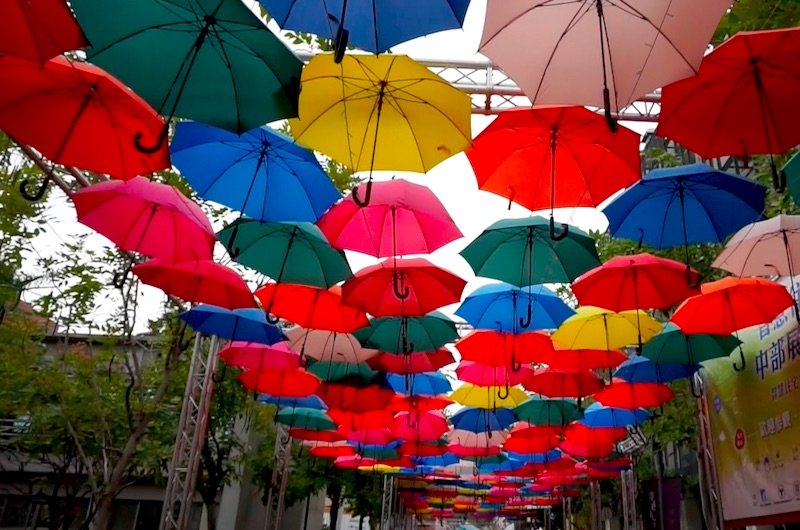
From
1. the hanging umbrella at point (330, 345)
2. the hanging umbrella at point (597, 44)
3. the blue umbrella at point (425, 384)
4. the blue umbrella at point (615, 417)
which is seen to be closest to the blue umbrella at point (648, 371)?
the blue umbrella at point (615, 417)

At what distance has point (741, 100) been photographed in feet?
12.6

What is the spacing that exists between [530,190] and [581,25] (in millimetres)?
1669

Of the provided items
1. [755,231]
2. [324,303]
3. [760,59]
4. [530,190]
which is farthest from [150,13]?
[755,231]

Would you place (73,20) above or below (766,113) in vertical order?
below

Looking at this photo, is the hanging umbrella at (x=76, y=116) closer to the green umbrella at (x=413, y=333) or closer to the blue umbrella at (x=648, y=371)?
the green umbrella at (x=413, y=333)

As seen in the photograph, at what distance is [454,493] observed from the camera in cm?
2394

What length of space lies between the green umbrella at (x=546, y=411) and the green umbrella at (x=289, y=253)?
531 centimetres

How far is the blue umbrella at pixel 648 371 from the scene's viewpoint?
771cm

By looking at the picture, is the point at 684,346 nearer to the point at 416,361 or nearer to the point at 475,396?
the point at 416,361

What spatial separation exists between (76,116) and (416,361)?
5.19m

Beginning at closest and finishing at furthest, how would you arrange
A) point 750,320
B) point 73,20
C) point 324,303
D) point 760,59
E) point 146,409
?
1. point 73,20
2. point 760,59
3. point 750,320
4. point 324,303
5. point 146,409

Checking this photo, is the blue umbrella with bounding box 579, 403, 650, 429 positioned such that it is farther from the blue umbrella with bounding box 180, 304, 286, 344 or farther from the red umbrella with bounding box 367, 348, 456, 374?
the blue umbrella with bounding box 180, 304, 286, 344

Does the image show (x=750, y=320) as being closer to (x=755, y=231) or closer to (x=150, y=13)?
(x=755, y=231)

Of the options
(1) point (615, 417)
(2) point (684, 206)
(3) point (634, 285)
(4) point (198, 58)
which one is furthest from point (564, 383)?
(4) point (198, 58)
